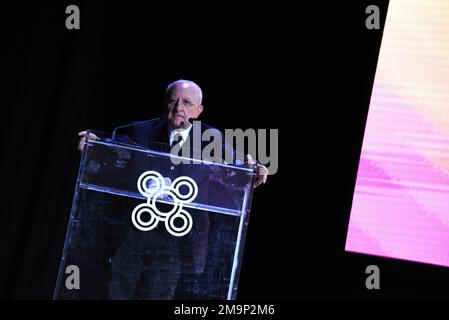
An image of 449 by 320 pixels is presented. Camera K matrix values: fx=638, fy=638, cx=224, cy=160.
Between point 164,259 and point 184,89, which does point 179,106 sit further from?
point 164,259

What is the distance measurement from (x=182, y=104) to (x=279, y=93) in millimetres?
1058

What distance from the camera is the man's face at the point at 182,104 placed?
2.73 m

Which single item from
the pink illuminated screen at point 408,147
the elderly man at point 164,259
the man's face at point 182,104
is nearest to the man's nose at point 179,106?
the man's face at point 182,104

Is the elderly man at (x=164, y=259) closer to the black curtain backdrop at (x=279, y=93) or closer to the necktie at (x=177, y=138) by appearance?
the necktie at (x=177, y=138)

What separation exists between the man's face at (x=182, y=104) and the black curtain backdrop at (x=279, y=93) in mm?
893

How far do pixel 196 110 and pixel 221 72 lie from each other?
93 centimetres

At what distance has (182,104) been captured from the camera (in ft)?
9.07

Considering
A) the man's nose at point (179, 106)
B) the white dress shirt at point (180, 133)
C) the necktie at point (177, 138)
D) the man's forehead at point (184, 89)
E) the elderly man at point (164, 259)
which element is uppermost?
the man's forehead at point (184, 89)

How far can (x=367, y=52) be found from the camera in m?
Answer: 3.65

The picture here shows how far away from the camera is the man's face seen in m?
2.73
